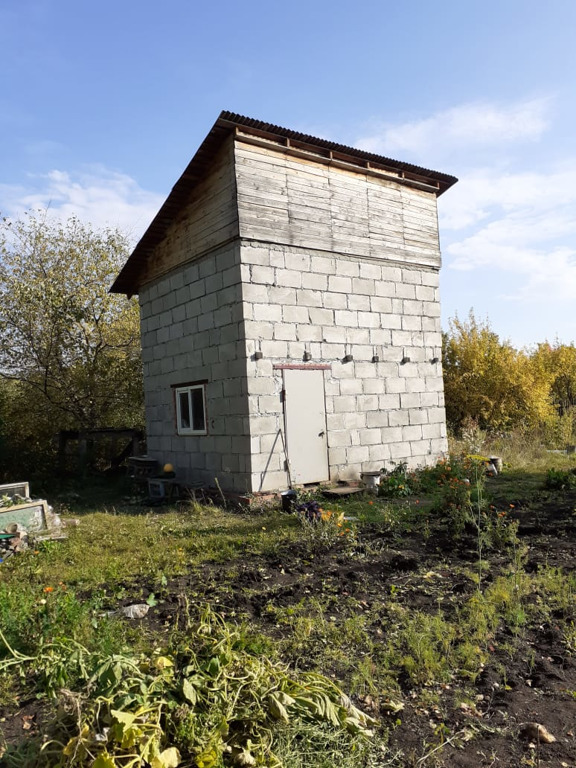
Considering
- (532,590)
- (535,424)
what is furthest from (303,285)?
(535,424)

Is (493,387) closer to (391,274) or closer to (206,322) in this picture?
(391,274)

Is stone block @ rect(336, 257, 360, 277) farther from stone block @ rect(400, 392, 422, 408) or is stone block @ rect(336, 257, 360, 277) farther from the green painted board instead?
the green painted board

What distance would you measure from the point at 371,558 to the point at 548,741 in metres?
3.14

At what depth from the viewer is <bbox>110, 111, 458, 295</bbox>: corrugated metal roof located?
962 cm

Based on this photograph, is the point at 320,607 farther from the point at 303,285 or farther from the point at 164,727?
the point at 303,285

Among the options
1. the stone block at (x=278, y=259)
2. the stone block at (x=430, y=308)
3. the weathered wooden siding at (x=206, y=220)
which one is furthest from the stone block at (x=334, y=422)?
the weathered wooden siding at (x=206, y=220)

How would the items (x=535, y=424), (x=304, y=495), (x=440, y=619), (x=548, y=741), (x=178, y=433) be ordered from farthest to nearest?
(x=535, y=424) < (x=178, y=433) < (x=304, y=495) < (x=440, y=619) < (x=548, y=741)

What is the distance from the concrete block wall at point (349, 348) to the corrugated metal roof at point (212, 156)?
6.57ft

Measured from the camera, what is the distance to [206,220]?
10414 millimetres

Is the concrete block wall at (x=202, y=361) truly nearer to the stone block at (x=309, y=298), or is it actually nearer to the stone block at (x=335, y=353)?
the stone block at (x=309, y=298)

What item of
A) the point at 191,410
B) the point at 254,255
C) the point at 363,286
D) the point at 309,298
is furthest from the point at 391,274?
the point at 191,410

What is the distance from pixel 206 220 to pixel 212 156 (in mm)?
1147

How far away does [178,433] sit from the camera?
37.6 ft

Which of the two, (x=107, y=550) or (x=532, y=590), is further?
(x=107, y=550)
